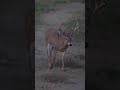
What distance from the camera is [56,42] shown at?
459 cm

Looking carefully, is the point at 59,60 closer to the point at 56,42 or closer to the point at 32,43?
the point at 56,42

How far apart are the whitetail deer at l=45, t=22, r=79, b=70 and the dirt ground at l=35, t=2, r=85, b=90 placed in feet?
0.18

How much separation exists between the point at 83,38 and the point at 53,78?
67cm

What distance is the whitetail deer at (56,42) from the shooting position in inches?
178

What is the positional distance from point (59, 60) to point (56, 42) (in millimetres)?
247

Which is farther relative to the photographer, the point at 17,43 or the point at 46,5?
the point at 17,43

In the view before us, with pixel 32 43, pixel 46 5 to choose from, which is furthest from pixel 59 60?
pixel 46 5

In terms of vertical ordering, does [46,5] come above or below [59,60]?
above
